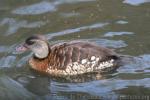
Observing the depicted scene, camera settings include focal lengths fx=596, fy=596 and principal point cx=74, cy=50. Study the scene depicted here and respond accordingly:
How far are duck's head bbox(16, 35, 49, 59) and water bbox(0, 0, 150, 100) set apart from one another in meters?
0.26

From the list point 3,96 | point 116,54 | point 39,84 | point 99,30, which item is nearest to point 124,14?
point 99,30

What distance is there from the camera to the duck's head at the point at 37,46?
991 cm

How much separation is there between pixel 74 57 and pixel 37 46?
0.76 meters

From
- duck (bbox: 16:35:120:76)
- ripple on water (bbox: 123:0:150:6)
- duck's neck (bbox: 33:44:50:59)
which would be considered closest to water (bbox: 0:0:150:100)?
ripple on water (bbox: 123:0:150:6)

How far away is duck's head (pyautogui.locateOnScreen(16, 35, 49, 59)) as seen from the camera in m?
9.91

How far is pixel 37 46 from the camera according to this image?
10016 mm

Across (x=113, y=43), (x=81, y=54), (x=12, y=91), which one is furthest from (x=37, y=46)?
(x=113, y=43)

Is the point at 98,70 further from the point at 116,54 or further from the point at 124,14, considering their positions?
the point at 124,14

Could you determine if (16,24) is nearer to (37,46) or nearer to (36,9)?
(36,9)

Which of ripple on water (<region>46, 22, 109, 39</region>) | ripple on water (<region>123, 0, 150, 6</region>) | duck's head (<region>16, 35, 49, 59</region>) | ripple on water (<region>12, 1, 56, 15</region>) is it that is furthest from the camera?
ripple on water (<region>12, 1, 56, 15</region>)

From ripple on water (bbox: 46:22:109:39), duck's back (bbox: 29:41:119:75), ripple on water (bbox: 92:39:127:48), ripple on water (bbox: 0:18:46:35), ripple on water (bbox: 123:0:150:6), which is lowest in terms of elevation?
duck's back (bbox: 29:41:119:75)

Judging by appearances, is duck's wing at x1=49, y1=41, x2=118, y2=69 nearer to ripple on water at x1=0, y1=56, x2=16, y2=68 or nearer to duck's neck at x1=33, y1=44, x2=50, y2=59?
duck's neck at x1=33, y1=44, x2=50, y2=59

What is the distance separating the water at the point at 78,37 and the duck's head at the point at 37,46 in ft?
0.85

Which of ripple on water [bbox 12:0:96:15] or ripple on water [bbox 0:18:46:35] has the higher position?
ripple on water [bbox 12:0:96:15]
